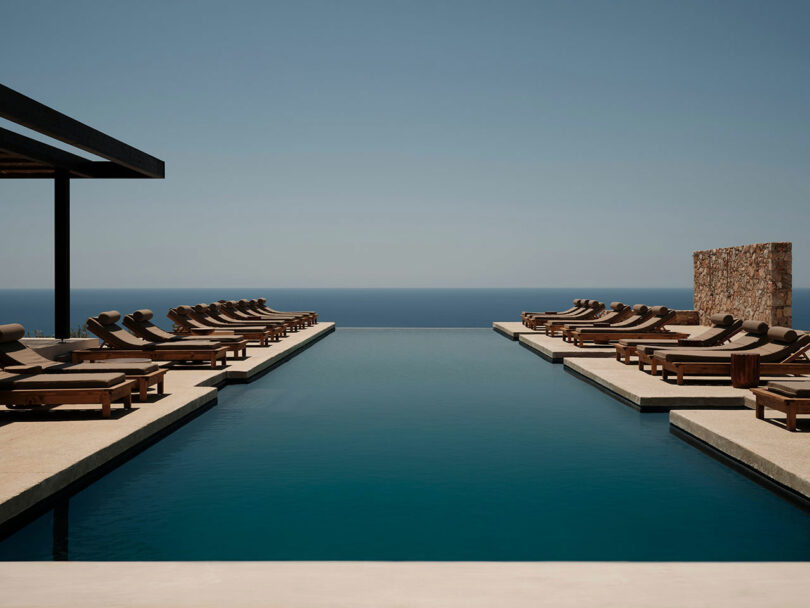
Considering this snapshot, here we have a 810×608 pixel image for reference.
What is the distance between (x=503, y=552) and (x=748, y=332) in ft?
21.9

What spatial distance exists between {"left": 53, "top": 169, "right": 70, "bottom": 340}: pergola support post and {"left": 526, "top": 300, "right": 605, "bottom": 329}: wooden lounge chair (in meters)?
10.7

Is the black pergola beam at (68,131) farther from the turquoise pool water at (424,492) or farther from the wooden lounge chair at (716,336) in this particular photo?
the wooden lounge chair at (716,336)

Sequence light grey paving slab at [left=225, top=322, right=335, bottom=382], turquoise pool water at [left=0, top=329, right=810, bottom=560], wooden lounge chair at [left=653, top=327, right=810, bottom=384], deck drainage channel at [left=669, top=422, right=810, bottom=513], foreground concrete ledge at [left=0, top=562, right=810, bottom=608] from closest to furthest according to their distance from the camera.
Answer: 1. foreground concrete ledge at [left=0, top=562, right=810, bottom=608]
2. turquoise pool water at [left=0, top=329, right=810, bottom=560]
3. deck drainage channel at [left=669, top=422, right=810, bottom=513]
4. wooden lounge chair at [left=653, top=327, right=810, bottom=384]
5. light grey paving slab at [left=225, top=322, right=335, bottom=382]

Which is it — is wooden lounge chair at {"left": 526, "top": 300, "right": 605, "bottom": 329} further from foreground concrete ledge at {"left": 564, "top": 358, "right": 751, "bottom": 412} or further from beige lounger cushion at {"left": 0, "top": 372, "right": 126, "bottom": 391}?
beige lounger cushion at {"left": 0, "top": 372, "right": 126, "bottom": 391}

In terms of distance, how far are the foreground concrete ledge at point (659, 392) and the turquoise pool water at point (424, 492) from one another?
0.63 ft

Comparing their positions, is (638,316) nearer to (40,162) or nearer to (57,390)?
(40,162)

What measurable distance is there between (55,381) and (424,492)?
358cm

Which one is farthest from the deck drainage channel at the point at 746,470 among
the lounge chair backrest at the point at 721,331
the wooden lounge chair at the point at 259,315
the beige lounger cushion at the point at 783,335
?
the wooden lounge chair at the point at 259,315

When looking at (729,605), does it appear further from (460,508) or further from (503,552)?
(460,508)

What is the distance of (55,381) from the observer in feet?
20.9

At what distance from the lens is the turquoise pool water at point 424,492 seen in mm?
3938

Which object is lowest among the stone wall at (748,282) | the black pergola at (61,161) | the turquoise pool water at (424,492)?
the turquoise pool water at (424,492)

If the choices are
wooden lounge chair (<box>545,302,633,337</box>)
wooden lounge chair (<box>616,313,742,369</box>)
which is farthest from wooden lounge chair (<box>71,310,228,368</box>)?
wooden lounge chair (<box>545,302,633,337</box>)

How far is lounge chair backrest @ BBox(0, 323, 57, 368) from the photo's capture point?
712cm
